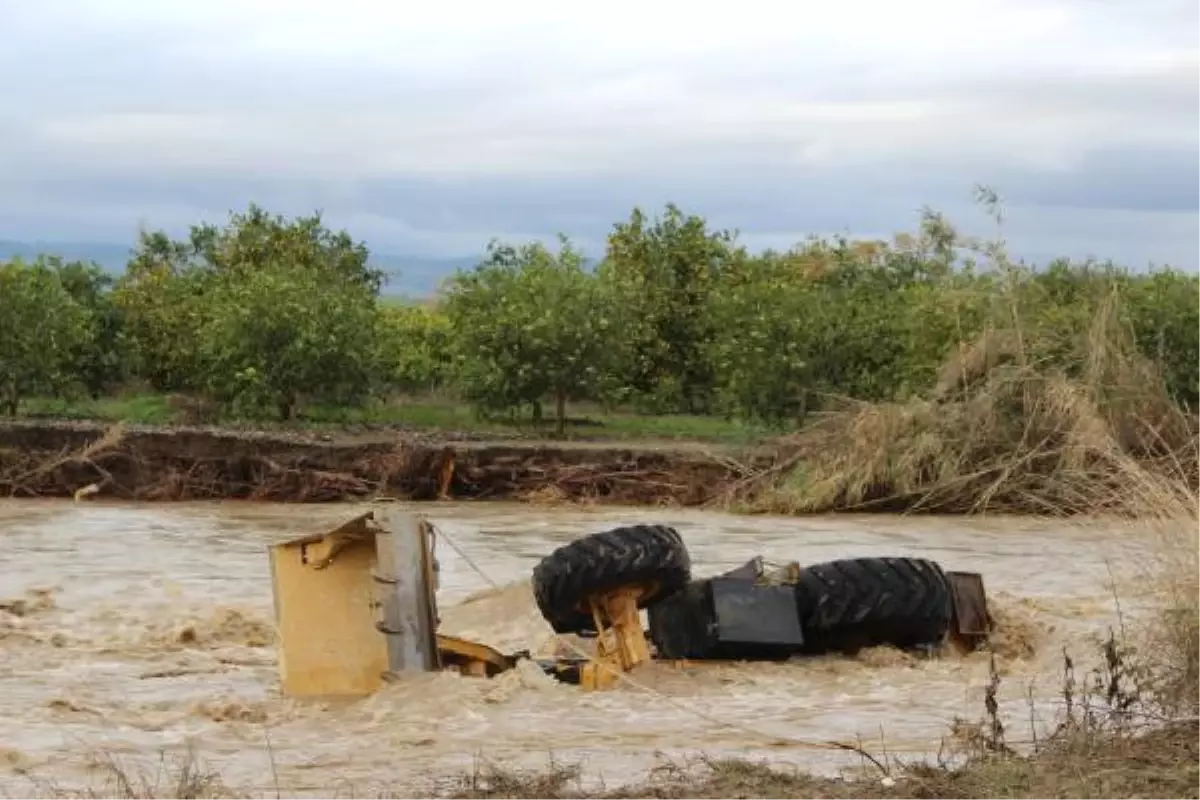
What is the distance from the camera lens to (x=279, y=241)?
39906mm

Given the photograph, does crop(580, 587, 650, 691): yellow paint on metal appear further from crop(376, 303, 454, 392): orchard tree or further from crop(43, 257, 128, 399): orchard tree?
crop(43, 257, 128, 399): orchard tree

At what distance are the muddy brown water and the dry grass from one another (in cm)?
495

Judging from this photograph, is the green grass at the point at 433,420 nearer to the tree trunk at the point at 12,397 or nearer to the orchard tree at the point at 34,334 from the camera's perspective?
the tree trunk at the point at 12,397

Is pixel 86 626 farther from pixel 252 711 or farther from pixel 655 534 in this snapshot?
pixel 655 534

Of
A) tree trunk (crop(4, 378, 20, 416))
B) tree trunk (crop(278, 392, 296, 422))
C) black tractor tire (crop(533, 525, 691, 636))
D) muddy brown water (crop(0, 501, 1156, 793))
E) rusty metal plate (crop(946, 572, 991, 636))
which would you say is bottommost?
muddy brown water (crop(0, 501, 1156, 793))

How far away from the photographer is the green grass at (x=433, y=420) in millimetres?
31922

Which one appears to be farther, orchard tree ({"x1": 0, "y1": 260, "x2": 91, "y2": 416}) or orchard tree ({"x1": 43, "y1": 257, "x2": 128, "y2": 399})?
orchard tree ({"x1": 43, "y1": 257, "x2": 128, "y2": 399})

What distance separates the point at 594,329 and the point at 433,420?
5.90 m

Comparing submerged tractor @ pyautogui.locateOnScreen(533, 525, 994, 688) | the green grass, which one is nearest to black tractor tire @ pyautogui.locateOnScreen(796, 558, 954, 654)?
submerged tractor @ pyautogui.locateOnScreen(533, 525, 994, 688)

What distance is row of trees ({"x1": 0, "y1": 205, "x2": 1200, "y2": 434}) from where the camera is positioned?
27.4 metres

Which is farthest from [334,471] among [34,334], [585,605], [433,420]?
[585,605]

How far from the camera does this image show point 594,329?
3059cm

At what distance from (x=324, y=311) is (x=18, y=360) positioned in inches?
198

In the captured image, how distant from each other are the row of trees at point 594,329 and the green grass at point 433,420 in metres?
0.40
